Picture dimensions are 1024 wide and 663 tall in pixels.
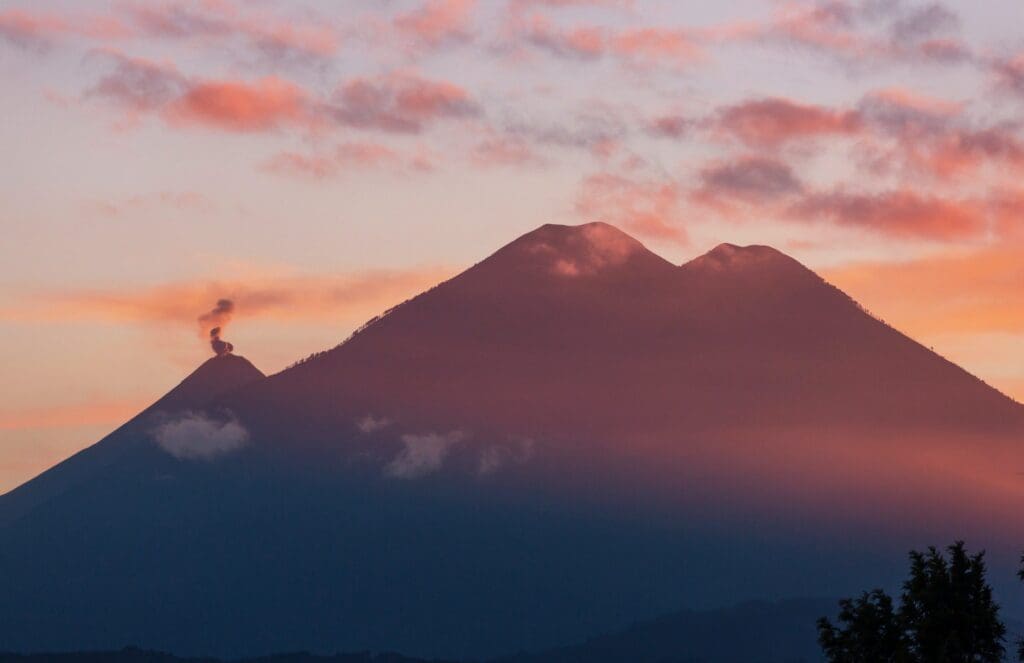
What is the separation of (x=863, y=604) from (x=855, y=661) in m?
1.81

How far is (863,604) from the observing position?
59906 mm

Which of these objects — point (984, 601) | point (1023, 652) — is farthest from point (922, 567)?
point (1023, 652)

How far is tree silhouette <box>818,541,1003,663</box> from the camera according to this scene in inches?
2261

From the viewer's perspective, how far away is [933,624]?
5775 cm

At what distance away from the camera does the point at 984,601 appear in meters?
58.7

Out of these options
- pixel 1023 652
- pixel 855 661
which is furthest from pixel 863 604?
pixel 1023 652

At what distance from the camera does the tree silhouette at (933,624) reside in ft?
188

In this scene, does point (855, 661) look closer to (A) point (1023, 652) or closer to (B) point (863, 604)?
(B) point (863, 604)

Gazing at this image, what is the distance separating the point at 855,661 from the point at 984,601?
4397 millimetres

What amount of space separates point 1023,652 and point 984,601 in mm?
8250

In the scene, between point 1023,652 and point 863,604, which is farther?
point 863,604

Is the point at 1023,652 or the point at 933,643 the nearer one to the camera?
the point at 1023,652

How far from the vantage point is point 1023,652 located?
5053 centimetres

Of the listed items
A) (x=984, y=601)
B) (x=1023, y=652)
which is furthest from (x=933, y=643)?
(x=1023, y=652)
